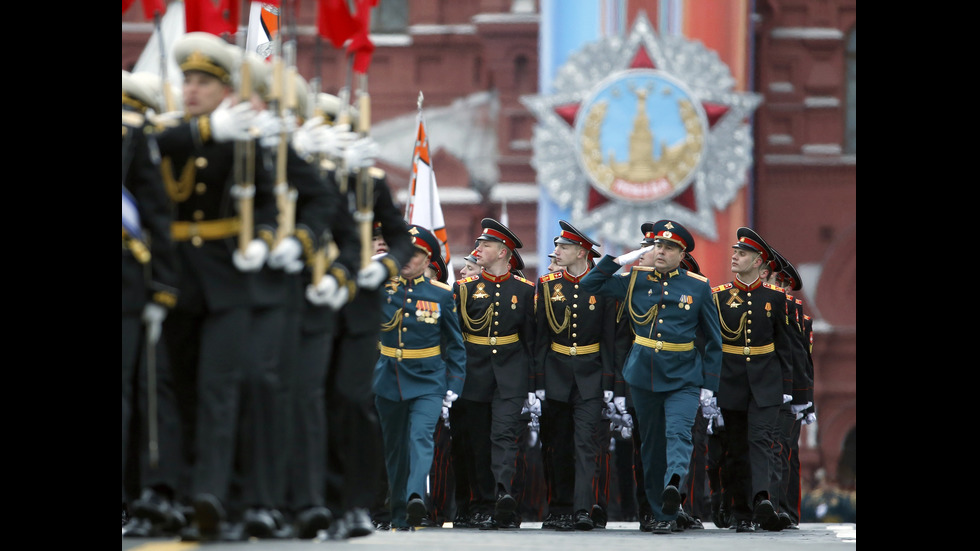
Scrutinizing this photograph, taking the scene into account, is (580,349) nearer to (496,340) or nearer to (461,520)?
(496,340)

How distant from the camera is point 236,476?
7.23 metres

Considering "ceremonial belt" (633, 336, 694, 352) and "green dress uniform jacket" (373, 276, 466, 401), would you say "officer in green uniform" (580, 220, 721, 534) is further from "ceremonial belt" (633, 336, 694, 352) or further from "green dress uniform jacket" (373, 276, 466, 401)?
"green dress uniform jacket" (373, 276, 466, 401)

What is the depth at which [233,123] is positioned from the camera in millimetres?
7070

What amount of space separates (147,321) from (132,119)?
861 mm

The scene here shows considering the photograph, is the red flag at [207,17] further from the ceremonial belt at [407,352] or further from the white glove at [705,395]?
the white glove at [705,395]

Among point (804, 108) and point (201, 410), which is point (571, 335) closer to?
point (201, 410)

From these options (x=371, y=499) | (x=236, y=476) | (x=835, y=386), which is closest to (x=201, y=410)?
(x=236, y=476)

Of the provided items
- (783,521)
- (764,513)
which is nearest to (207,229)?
(764,513)

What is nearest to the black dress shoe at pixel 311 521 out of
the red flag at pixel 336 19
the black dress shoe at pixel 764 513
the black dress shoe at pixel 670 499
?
the red flag at pixel 336 19

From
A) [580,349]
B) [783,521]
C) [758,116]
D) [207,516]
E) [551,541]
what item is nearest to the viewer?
[207,516]

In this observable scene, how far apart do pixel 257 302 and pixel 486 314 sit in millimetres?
4260

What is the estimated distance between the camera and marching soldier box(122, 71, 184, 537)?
6.75 m

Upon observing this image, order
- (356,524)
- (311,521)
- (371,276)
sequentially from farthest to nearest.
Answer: (371,276)
(356,524)
(311,521)

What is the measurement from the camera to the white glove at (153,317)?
6804 mm
